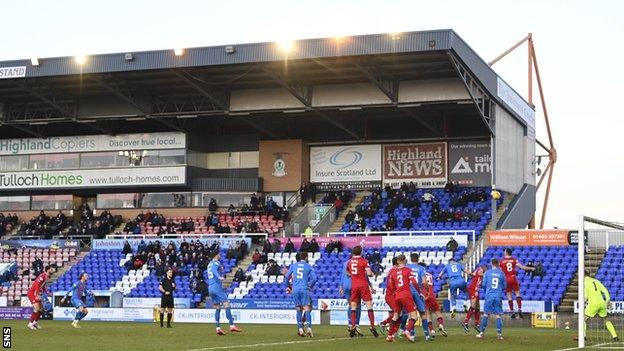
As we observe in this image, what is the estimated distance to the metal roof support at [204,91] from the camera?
4825 cm

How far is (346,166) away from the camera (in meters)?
56.4

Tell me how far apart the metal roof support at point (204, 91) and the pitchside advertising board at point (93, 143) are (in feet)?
17.0

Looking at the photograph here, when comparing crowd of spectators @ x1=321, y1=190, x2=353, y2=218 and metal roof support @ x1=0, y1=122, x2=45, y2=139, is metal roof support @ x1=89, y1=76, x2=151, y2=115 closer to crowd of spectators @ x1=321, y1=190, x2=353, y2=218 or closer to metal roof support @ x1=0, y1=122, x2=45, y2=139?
metal roof support @ x1=0, y1=122, x2=45, y2=139

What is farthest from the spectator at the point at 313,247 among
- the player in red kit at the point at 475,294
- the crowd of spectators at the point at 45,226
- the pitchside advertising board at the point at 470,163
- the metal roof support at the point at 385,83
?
the player in red kit at the point at 475,294

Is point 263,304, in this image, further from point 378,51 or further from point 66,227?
point 66,227

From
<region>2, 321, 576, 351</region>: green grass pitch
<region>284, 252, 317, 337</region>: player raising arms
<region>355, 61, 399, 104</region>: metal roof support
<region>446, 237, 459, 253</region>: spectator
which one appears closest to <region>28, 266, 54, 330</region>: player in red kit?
<region>2, 321, 576, 351</region>: green grass pitch

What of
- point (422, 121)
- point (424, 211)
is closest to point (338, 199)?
point (424, 211)

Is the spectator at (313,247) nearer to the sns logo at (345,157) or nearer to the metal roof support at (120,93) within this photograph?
the sns logo at (345,157)

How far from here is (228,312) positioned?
2819cm

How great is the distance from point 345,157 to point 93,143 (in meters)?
14.0

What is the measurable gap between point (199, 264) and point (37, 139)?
630 inches

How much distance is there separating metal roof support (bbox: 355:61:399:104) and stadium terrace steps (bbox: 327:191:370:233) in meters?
8.41

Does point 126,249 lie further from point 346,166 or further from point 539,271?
point 539,271

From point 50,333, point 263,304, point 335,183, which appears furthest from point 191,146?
point 50,333
